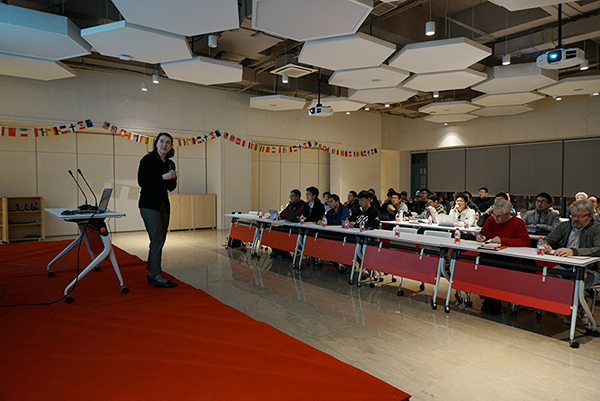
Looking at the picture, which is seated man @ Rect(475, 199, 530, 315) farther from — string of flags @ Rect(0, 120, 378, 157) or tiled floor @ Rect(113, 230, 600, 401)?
string of flags @ Rect(0, 120, 378, 157)

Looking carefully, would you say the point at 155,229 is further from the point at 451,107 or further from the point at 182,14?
the point at 451,107

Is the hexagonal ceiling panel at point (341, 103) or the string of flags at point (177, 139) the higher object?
the hexagonal ceiling panel at point (341, 103)

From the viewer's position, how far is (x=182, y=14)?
484cm

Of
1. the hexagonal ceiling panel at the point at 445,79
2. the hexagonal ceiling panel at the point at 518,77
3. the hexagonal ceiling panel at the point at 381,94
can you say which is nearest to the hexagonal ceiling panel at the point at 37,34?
the hexagonal ceiling panel at the point at 381,94

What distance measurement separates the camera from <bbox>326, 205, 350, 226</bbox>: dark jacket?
6.05m

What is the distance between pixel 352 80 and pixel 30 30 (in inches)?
217

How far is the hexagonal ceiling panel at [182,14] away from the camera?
4547mm

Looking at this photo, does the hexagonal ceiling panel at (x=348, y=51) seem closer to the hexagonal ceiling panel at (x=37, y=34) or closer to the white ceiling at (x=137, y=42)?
the white ceiling at (x=137, y=42)

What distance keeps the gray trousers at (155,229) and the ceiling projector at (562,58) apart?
5460 millimetres

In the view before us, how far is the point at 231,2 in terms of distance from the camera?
177 inches

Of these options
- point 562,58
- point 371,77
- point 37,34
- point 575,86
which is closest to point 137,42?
point 37,34

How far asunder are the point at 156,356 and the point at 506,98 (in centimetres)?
946

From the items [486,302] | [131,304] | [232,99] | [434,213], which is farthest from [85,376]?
[232,99]

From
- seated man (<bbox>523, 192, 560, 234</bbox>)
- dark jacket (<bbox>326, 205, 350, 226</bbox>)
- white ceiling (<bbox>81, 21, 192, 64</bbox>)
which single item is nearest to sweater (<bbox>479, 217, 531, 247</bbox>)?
seated man (<bbox>523, 192, 560, 234</bbox>)
